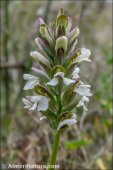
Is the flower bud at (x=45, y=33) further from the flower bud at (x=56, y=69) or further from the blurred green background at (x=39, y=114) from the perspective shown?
the blurred green background at (x=39, y=114)

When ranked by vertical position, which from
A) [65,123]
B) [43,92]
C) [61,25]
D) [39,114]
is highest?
[61,25]

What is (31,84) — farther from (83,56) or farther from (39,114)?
(39,114)

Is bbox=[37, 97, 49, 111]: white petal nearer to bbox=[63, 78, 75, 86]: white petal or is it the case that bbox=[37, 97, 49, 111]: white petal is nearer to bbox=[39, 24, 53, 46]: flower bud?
bbox=[63, 78, 75, 86]: white petal

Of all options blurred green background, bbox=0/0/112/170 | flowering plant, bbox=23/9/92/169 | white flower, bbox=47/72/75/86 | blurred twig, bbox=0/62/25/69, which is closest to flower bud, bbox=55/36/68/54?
flowering plant, bbox=23/9/92/169

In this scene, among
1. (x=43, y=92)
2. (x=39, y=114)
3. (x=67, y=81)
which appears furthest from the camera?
(x=39, y=114)

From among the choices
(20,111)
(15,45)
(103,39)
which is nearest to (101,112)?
(20,111)

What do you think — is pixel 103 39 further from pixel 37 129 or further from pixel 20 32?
pixel 37 129

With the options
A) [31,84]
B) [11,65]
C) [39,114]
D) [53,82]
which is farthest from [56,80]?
[11,65]
